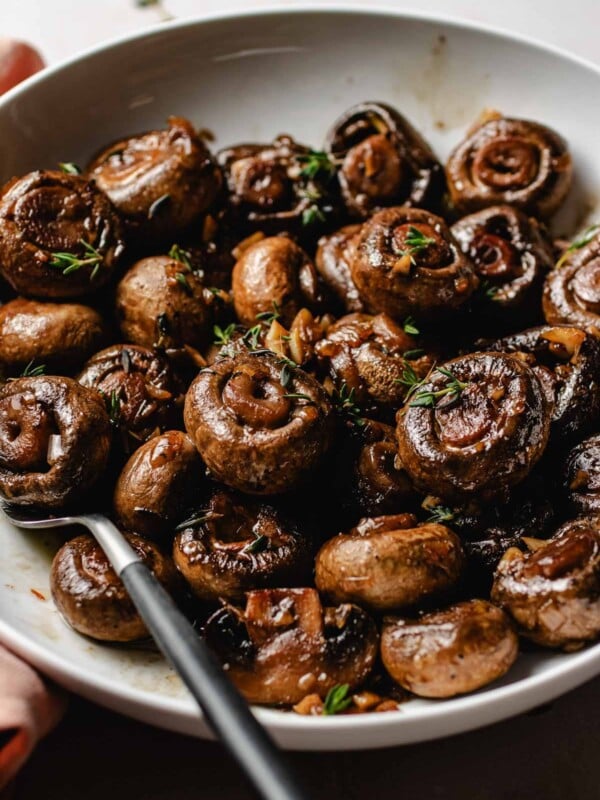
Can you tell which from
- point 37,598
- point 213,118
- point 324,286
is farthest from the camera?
point 213,118

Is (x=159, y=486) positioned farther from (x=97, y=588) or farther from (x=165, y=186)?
(x=165, y=186)

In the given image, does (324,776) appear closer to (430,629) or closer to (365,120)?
(430,629)

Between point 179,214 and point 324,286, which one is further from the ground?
point 179,214

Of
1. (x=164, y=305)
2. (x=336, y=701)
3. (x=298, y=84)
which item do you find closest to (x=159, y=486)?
(x=164, y=305)

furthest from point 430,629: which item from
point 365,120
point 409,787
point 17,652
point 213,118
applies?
point 213,118

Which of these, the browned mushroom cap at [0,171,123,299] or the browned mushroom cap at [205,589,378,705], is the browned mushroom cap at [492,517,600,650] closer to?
the browned mushroom cap at [205,589,378,705]

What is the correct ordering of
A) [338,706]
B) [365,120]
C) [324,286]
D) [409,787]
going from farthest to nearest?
[365,120], [324,286], [409,787], [338,706]

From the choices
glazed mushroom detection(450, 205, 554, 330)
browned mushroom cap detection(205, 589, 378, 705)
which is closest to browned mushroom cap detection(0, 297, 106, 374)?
browned mushroom cap detection(205, 589, 378, 705)
